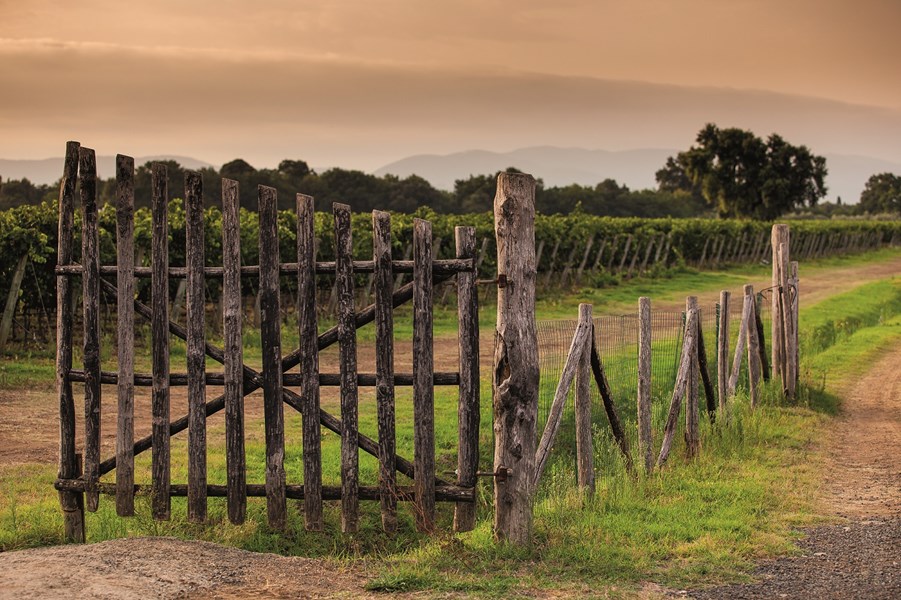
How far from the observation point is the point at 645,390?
34.9 ft

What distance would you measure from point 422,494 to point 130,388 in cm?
266

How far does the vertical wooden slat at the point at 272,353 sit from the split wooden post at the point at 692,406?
5549 mm

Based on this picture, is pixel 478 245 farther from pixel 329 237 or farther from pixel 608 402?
pixel 608 402

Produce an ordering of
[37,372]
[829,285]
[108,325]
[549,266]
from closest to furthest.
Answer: [37,372] → [108,325] → [549,266] → [829,285]

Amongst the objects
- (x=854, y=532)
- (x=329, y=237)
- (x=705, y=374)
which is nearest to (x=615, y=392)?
(x=705, y=374)

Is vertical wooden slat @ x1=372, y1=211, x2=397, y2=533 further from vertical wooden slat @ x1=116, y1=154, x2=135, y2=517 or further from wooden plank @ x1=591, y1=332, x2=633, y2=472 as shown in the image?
wooden plank @ x1=591, y1=332, x2=633, y2=472

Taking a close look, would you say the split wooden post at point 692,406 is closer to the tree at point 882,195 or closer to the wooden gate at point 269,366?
the wooden gate at point 269,366

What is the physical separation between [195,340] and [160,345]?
365mm

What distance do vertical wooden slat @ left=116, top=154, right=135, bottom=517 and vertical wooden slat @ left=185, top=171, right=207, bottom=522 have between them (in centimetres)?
55

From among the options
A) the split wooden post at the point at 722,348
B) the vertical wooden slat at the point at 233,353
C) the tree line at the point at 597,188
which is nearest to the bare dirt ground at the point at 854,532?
the split wooden post at the point at 722,348

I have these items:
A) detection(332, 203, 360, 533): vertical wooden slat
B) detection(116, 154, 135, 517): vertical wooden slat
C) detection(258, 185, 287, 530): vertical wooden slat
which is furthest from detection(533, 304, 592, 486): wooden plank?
detection(116, 154, 135, 517): vertical wooden slat

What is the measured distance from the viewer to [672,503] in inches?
369

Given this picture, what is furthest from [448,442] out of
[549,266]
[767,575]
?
[549,266]

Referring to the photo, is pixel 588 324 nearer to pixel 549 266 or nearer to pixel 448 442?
pixel 448 442
